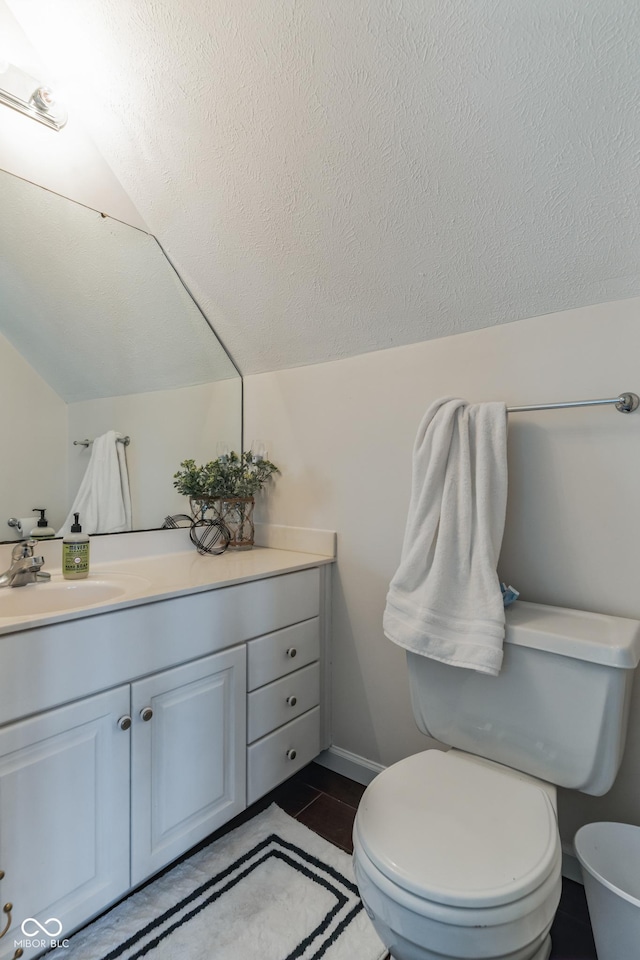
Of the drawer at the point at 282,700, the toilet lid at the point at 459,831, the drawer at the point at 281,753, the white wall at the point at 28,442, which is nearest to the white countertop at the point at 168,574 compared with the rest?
the white wall at the point at 28,442

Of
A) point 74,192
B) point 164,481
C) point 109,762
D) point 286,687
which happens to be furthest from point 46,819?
point 74,192

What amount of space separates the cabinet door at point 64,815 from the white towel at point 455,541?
735mm

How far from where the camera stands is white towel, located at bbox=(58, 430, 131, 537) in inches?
59.7

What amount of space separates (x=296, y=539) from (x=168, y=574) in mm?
551

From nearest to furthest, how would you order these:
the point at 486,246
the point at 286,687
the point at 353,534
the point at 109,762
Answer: the point at 109,762
the point at 486,246
the point at 286,687
the point at 353,534

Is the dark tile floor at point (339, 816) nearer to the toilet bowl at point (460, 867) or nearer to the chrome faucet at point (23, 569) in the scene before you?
the toilet bowl at point (460, 867)

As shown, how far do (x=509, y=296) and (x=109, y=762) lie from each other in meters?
1.52

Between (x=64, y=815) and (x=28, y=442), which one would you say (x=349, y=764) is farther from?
(x=28, y=442)

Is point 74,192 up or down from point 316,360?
up

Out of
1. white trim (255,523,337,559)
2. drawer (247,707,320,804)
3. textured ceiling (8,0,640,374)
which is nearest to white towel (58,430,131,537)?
white trim (255,523,337,559)

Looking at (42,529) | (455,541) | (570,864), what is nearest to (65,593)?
(42,529)

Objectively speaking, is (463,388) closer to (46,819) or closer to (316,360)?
(316,360)

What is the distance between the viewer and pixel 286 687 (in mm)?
1497

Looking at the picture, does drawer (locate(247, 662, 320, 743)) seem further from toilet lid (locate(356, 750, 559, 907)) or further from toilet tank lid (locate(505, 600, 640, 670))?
toilet tank lid (locate(505, 600, 640, 670))
